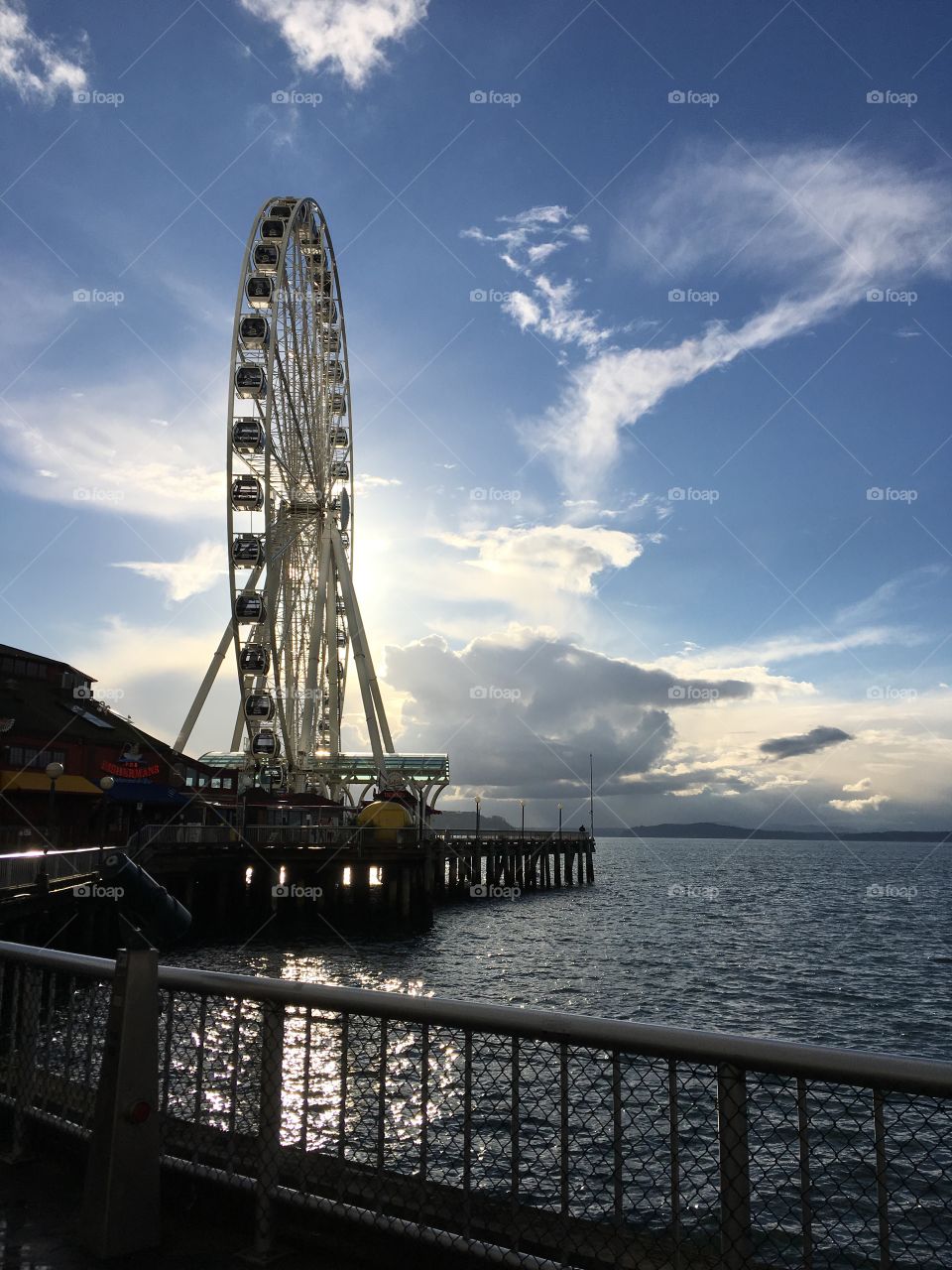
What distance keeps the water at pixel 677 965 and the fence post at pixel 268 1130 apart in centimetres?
1426

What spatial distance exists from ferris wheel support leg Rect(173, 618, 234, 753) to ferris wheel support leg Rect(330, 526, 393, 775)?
8.24 metres

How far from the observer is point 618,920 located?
5219 centimetres

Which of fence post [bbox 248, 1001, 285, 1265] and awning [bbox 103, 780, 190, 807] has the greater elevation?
awning [bbox 103, 780, 190, 807]

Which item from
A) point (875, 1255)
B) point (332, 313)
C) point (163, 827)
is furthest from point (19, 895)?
point (332, 313)

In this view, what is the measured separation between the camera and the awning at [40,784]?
1387 inches

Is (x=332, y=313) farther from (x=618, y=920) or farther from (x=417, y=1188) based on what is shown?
(x=417, y=1188)

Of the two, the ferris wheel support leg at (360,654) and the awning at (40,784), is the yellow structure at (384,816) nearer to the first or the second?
the ferris wheel support leg at (360,654)

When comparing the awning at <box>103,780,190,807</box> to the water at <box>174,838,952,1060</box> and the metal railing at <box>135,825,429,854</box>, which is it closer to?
the metal railing at <box>135,825,429,854</box>

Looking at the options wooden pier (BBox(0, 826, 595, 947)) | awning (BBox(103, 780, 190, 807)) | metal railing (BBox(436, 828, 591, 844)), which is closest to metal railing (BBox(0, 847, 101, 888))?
wooden pier (BBox(0, 826, 595, 947))

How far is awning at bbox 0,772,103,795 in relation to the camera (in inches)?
1387

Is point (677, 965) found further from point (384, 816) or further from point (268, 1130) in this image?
point (268, 1130)

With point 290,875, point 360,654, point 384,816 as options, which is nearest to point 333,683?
point 360,654

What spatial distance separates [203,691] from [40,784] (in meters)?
28.3

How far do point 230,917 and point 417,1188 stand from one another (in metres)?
37.2
